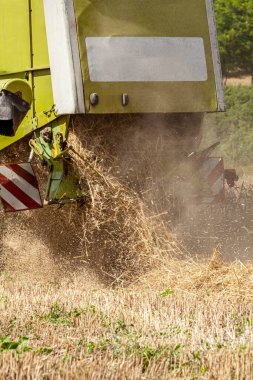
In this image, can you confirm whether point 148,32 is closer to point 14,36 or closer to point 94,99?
point 94,99

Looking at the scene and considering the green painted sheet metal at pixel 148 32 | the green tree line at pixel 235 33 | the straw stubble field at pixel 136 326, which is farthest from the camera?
the green tree line at pixel 235 33

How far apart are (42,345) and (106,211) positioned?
2327 mm

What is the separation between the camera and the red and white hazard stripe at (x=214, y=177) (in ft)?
24.2

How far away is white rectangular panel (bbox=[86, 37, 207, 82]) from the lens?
21.0 ft

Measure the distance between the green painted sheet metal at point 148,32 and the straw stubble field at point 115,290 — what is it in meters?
0.28

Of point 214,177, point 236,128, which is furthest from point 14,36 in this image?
point 236,128

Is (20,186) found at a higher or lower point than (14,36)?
lower

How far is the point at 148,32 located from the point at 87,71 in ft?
2.11

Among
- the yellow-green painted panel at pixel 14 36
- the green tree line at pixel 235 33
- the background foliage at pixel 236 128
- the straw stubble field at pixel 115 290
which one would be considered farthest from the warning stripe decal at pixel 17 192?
the green tree line at pixel 235 33

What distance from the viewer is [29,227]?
24.0ft

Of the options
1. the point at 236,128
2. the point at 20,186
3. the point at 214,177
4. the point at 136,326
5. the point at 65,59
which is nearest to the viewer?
the point at 136,326

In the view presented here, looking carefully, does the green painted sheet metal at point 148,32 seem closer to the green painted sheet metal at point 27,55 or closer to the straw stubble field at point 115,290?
the straw stubble field at point 115,290

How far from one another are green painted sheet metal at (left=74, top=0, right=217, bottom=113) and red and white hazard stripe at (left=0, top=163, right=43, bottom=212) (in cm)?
82

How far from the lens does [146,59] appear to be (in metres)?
6.60
